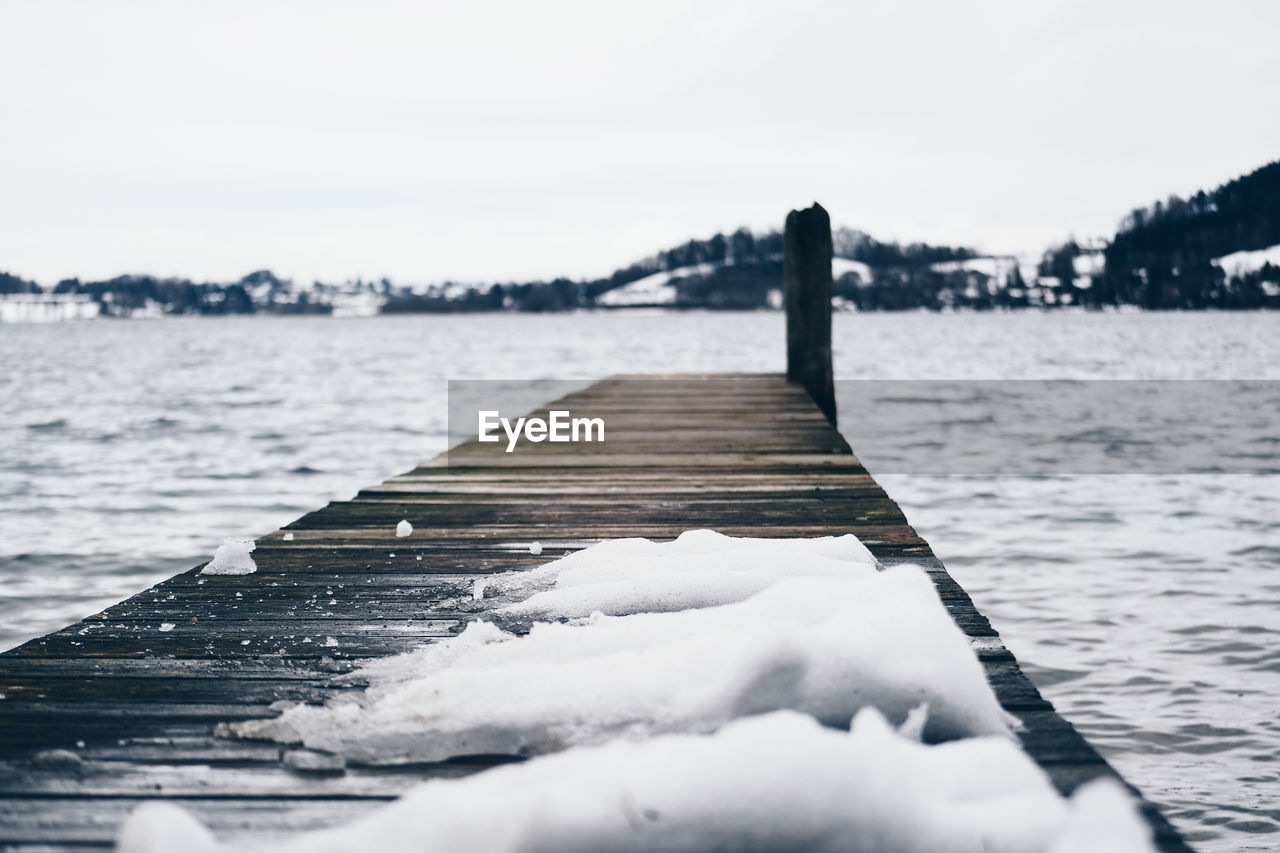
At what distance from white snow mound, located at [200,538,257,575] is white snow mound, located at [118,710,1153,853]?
1779 mm

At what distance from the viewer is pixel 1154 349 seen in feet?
183

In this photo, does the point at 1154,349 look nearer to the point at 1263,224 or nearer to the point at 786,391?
the point at 786,391

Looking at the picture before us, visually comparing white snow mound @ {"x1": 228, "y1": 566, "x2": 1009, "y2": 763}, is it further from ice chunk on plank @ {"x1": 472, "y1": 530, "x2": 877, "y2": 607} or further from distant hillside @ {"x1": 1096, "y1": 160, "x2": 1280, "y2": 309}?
distant hillside @ {"x1": 1096, "y1": 160, "x2": 1280, "y2": 309}

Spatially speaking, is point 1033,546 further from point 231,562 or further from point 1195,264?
point 1195,264

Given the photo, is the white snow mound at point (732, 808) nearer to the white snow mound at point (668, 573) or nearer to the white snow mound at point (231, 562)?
the white snow mound at point (668, 573)

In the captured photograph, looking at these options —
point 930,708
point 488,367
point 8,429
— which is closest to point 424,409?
point 8,429

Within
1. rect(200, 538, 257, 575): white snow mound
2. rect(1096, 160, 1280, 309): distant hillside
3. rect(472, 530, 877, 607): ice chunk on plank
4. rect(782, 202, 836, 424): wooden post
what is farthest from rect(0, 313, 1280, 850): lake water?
rect(1096, 160, 1280, 309): distant hillside

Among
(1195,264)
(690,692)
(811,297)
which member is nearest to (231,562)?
(690,692)

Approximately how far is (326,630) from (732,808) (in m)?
1.39

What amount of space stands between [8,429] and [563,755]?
2355 centimetres

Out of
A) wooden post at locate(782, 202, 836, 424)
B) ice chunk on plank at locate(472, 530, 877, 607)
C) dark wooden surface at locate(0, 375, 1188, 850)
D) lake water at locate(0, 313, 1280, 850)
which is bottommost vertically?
lake water at locate(0, 313, 1280, 850)

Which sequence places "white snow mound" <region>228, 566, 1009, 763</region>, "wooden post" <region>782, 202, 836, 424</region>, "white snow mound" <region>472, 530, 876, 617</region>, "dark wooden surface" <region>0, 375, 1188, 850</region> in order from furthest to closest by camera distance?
1. "wooden post" <region>782, 202, 836, 424</region>
2. "white snow mound" <region>472, 530, 876, 617</region>
3. "white snow mound" <region>228, 566, 1009, 763</region>
4. "dark wooden surface" <region>0, 375, 1188, 850</region>

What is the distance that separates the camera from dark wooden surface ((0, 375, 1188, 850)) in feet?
5.45

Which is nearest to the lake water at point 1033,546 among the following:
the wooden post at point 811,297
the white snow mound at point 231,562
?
the wooden post at point 811,297
